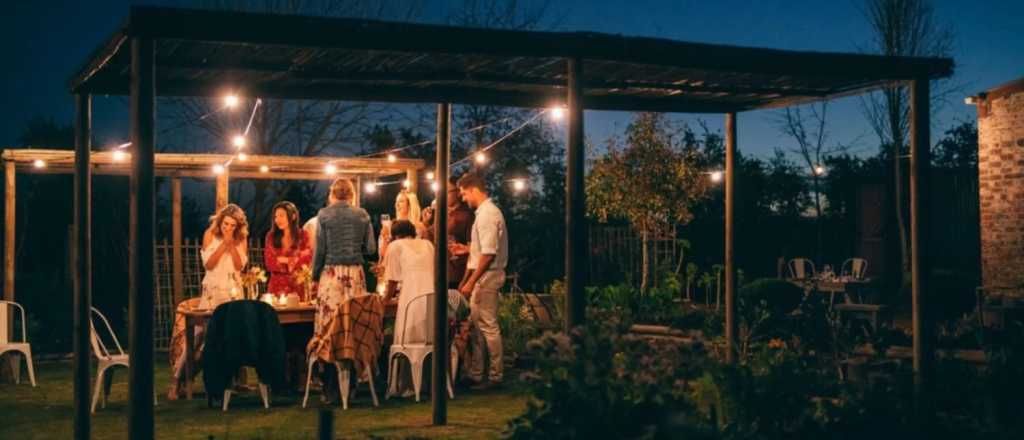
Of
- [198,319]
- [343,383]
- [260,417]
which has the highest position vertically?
[198,319]

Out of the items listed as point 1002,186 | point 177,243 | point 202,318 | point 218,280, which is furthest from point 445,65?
point 1002,186

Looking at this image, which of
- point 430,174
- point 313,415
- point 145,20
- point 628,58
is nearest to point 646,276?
point 430,174

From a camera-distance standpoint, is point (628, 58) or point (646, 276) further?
point (646, 276)

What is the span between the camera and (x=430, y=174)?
15867 millimetres

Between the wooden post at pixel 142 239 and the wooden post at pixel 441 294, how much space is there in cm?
262

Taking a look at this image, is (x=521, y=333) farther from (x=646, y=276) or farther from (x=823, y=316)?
(x=646, y=276)

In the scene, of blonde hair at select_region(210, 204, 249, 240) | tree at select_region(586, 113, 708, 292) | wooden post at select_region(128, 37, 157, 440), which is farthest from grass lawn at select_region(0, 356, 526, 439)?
tree at select_region(586, 113, 708, 292)

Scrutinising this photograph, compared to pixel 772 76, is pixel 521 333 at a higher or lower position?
lower

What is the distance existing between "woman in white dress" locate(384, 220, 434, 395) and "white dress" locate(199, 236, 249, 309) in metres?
1.32

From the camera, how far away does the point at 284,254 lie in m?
10.5

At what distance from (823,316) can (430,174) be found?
7.21 m

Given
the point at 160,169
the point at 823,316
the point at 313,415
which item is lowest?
the point at 313,415

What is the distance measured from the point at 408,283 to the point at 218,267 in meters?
1.66

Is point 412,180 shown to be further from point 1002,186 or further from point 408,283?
point 1002,186
